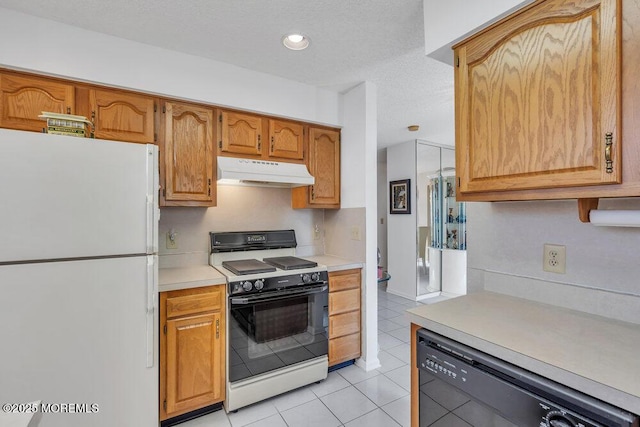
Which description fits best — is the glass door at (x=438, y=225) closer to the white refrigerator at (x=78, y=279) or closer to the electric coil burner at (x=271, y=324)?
the electric coil burner at (x=271, y=324)

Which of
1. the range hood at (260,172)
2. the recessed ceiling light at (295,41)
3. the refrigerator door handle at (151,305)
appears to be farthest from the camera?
the range hood at (260,172)

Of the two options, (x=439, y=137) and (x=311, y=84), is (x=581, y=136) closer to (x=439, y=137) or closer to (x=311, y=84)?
(x=311, y=84)

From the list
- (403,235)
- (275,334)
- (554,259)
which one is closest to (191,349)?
(275,334)

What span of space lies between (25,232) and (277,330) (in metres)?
1.53

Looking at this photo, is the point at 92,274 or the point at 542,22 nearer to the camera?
the point at 542,22

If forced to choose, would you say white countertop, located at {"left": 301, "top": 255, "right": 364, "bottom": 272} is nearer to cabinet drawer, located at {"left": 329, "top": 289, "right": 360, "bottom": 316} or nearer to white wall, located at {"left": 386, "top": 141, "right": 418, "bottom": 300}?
cabinet drawer, located at {"left": 329, "top": 289, "right": 360, "bottom": 316}

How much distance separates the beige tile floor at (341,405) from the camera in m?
1.90

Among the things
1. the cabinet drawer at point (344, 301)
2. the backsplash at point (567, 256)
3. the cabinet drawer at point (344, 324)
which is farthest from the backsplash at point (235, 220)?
the backsplash at point (567, 256)

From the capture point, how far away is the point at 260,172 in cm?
236

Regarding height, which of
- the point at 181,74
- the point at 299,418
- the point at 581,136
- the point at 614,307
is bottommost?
the point at 299,418

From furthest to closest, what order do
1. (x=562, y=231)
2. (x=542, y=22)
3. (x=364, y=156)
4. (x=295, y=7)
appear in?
(x=364, y=156)
(x=295, y=7)
(x=562, y=231)
(x=542, y=22)

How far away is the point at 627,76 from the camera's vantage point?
37.1 inches

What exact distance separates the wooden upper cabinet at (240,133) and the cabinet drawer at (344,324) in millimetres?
1553

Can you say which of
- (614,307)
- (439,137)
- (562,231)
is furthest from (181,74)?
(439,137)
